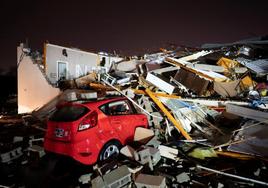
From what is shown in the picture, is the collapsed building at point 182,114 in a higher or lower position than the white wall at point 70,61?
lower

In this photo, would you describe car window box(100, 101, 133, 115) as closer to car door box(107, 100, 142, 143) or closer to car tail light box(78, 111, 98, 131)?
car door box(107, 100, 142, 143)

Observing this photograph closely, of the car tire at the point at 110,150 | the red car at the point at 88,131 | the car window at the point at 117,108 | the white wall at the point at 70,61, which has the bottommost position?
the car tire at the point at 110,150

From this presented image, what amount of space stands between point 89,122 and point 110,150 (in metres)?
1.00

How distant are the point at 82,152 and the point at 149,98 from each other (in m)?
3.94

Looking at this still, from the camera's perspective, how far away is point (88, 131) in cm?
Result: 556

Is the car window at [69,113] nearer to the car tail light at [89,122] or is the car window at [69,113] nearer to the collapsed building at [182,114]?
the car tail light at [89,122]

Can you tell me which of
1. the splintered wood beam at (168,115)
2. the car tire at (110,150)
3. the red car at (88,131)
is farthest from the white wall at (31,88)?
the car tire at (110,150)

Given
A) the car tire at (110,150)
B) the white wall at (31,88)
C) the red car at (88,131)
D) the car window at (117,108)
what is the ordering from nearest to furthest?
1. the red car at (88,131)
2. the car tire at (110,150)
3. the car window at (117,108)
4. the white wall at (31,88)

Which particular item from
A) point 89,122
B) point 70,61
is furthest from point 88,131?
point 70,61

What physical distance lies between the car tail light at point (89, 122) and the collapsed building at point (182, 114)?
802mm

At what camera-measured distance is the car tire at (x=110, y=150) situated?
5793 millimetres

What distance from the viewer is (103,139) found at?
5793mm

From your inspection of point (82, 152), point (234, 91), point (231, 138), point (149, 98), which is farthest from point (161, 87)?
point (82, 152)

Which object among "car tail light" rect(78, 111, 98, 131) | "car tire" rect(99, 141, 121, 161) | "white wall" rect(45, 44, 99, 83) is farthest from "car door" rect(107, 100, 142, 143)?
"white wall" rect(45, 44, 99, 83)
